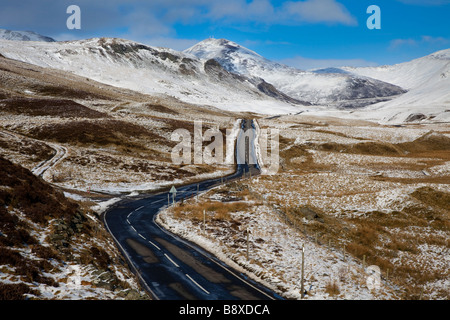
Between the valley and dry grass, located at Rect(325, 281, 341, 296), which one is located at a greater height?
the valley

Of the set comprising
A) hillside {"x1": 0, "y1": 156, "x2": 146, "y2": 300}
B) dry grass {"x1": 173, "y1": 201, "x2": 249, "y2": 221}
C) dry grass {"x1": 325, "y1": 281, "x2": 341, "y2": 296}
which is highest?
hillside {"x1": 0, "y1": 156, "x2": 146, "y2": 300}

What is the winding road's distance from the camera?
17453mm

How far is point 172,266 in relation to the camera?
20.9 meters

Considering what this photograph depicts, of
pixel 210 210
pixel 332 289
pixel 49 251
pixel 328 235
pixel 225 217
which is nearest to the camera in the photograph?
pixel 49 251

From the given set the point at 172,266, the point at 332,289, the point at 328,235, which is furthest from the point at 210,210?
the point at 332,289

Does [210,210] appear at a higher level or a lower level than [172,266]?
higher

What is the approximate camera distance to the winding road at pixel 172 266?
687 inches

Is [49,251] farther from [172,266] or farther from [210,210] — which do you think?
[210,210]

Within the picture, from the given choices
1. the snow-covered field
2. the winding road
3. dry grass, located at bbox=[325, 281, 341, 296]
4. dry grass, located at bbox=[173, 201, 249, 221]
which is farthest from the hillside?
dry grass, located at bbox=[325, 281, 341, 296]

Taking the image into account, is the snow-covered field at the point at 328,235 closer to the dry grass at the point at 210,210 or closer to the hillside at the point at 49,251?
the dry grass at the point at 210,210

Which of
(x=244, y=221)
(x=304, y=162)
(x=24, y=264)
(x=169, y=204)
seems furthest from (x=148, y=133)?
(x=24, y=264)

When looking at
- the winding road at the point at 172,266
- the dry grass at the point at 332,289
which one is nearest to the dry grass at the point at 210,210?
the winding road at the point at 172,266

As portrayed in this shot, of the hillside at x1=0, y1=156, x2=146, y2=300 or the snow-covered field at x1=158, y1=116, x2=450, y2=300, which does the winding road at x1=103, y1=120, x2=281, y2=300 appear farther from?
the hillside at x1=0, y1=156, x2=146, y2=300
